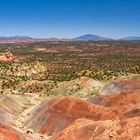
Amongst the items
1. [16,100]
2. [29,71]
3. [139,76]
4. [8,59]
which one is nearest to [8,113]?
[16,100]

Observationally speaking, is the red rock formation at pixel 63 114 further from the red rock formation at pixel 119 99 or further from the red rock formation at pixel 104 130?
the red rock formation at pixel 119 99

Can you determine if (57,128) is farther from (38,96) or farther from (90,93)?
(38,96)

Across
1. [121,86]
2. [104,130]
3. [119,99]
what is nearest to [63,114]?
[119,99]

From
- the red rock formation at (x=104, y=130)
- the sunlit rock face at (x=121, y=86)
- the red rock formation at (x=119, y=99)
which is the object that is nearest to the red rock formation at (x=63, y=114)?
the red rock formation at (x=104, y=130)

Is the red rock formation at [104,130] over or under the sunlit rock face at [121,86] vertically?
over

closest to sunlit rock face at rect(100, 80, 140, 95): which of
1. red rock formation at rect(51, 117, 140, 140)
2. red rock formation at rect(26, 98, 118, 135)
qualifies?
red rock formation at rect(26, 98, 118, 135)

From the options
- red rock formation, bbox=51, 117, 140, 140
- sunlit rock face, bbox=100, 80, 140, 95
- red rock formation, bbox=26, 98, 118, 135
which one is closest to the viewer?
red rock formation, bbox=51, 117, 140, 140

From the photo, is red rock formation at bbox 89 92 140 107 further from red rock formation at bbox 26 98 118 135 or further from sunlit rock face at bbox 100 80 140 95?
sunlit rock face at bbox 100 80 140 95
